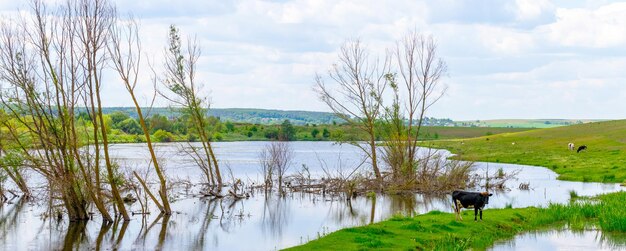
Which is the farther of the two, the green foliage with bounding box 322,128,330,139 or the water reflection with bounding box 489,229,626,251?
the green foliage with bounding box 322,128,330,139

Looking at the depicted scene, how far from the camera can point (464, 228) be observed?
79.4 ft

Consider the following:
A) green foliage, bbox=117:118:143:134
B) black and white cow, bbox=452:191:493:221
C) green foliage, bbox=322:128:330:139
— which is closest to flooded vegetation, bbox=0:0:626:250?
black and white cow, bbox=452:191:493:221

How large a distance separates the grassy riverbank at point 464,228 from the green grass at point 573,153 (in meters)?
18.1

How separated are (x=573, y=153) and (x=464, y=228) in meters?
55.7

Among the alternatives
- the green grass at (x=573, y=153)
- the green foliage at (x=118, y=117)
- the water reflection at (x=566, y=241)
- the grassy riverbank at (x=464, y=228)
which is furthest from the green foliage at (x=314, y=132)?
the water reflection at (x=566, y=241)

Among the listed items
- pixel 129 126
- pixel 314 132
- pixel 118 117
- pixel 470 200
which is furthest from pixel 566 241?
pixel 314 132

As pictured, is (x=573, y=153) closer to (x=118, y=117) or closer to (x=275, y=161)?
(x=275, y=161)

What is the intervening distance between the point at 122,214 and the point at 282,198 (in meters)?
12.2

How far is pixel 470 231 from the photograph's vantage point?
23.7m

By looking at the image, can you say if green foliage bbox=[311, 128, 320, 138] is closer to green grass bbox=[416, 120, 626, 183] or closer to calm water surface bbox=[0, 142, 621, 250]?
green grass bbox=[416, 120, 626, 183]

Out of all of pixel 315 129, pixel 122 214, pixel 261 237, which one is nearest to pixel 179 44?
pixel 122 214

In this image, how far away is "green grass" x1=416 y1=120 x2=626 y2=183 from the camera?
52344mm

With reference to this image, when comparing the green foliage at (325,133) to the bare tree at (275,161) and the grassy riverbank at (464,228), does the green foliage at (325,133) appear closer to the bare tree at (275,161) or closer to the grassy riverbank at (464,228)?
the bare tree at (275,161)

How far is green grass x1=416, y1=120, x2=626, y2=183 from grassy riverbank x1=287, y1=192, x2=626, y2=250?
1807 cm
